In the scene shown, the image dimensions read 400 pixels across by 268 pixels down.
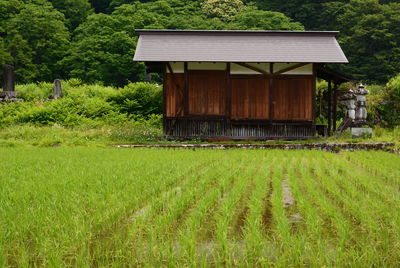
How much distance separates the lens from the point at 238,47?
53.7ft

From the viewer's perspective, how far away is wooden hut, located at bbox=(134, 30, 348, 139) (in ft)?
53.3

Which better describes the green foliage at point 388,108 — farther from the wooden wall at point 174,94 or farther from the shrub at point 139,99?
the shrub at point 139,99

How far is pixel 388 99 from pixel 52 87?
57.5 ft

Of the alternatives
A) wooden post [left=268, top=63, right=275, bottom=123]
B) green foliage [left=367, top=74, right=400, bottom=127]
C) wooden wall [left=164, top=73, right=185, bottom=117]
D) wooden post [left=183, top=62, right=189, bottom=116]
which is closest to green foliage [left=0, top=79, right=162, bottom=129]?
wooden wall [left=164, top=73, right=185, bottom=117]

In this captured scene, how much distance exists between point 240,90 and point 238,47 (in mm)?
1668

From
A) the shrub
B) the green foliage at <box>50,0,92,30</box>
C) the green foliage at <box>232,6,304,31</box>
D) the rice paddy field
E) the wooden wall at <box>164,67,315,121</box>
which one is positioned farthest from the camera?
the green foliage at <box>50,0,92,30</box>

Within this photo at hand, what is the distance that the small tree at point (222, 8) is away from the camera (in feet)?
134

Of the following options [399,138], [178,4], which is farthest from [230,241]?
[178,4]

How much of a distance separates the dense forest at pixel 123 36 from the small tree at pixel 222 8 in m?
1.73

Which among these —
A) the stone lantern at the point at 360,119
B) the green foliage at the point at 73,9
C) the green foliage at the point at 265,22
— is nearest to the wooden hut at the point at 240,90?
the stone lantern at the point at 360,119

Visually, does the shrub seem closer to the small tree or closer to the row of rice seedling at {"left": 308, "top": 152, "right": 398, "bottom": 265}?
the row of rice seedling at {"left": 308, "top": 152, "right": 398, "bottom": 265}

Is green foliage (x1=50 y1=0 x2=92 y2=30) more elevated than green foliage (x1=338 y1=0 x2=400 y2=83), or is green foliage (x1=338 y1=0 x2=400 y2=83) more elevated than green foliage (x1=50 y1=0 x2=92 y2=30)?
green foliage (x1=50 y1=0 x2=92 y2=30)

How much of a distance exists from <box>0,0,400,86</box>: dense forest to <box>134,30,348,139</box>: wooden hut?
16203 millimetres

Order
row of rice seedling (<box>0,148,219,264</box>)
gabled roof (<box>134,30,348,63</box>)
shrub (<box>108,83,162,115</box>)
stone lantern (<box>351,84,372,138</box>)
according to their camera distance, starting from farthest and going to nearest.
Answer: shrub (<box>108,83,162,115</box>), gabled roof (<box>134,30,348,63</box>), stone lantern (<box>351,84,372,138</box>), row of rice seedling (<box>0,148,219,264</box>)
